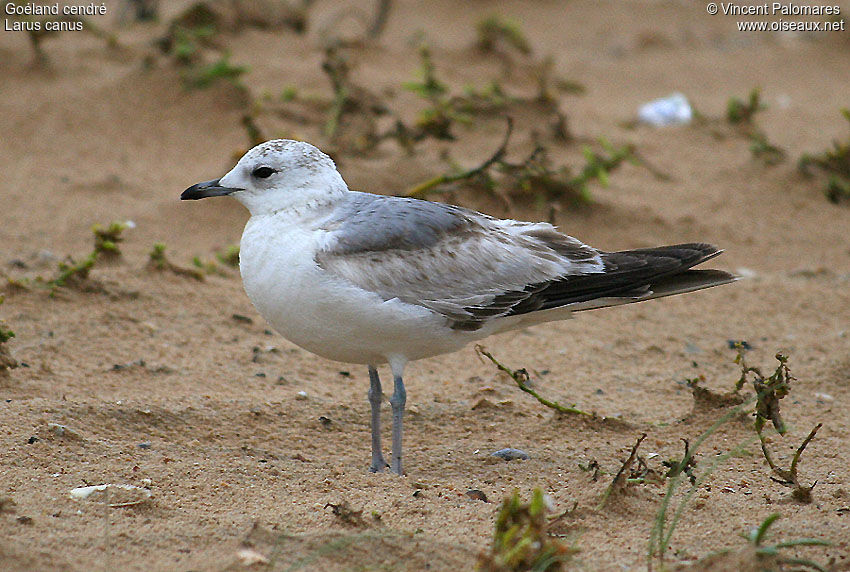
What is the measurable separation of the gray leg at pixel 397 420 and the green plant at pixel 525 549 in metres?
1.29

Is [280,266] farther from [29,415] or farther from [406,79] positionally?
[406,79]

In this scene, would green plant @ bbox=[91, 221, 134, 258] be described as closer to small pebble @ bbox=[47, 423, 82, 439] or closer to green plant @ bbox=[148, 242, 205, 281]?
green plant @ bbox=[148, 242, 205, 281]

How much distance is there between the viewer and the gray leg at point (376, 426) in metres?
4.46

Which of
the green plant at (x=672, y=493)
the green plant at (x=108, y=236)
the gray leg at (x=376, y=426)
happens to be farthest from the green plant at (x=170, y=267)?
Result: the green plant at (x=672, y=493)

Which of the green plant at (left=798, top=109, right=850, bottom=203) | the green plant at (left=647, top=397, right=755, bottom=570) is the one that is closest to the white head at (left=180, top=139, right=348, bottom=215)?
the green plant at (left=647, top=397, right=755, bottom=570)

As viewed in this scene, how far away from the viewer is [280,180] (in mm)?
4602

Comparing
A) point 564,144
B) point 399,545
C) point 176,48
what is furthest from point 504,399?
point 176,48

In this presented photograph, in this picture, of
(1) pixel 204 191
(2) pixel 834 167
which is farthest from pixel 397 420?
(2) pixel 834 167

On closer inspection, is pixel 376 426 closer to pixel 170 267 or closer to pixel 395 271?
pixel 395 271

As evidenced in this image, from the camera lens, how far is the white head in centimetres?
459

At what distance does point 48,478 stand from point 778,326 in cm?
432

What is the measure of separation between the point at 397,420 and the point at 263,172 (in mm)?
1226

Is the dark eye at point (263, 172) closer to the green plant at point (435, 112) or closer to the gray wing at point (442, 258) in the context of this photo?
the gray wing at point (442, 258)

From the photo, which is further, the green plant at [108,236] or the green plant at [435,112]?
the green plant at [435,112]
